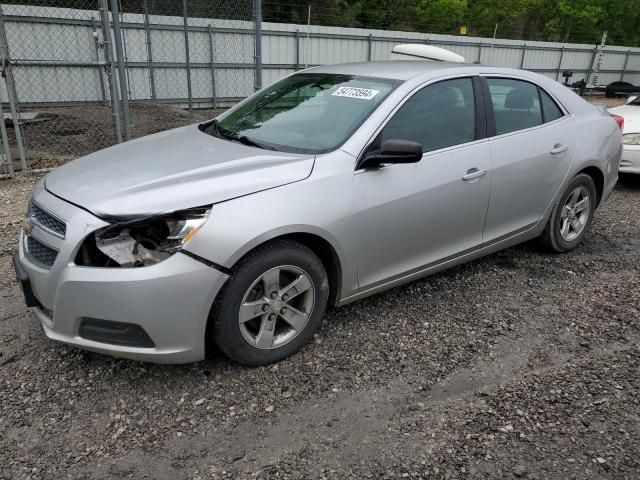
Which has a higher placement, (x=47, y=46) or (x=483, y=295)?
(x=47, y=46)

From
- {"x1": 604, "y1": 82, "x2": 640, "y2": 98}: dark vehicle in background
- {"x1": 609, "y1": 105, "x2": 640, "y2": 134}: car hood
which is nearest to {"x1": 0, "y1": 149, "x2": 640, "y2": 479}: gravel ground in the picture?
{"x1": 609, "y1": 105, "x2": 640, "y2": 134}: car hood

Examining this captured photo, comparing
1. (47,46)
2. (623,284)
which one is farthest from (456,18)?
(623,284)

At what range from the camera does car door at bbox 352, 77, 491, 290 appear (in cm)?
326

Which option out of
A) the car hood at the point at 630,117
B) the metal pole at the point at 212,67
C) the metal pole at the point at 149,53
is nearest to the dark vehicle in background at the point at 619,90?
the car hood at the point at 630,117

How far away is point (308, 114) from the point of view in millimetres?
3662

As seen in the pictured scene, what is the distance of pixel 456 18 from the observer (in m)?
29.4

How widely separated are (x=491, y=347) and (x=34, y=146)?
767 centimetres

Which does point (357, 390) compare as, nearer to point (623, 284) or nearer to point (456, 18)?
point (623, 284)

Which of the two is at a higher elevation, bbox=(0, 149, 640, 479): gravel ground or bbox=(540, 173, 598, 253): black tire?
bbox=(540, 173, 598, 253): black tire

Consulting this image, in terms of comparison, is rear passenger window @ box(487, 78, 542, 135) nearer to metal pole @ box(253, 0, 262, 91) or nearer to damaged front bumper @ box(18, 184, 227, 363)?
damaged front bumper @ box(18, 184, 227, 363)

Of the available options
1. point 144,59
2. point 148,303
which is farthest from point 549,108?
point 144,59

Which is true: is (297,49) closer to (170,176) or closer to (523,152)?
(523,152)

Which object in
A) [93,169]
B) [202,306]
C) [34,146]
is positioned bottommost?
[34,146]

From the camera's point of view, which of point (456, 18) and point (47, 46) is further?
point (456, 18)
